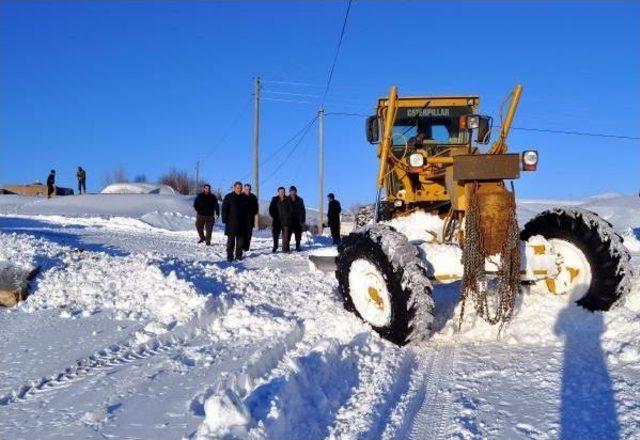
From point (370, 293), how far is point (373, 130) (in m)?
2.88

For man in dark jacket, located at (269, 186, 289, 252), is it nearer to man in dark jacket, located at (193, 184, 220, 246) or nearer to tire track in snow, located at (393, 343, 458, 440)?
man in dark jacket, located at (193, 184, 220, 246)

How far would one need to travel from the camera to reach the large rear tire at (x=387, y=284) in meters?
4.26

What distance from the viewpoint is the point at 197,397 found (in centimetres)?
326

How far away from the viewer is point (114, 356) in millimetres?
4113

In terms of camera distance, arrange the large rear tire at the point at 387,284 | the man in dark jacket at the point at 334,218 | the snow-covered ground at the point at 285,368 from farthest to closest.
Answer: the man in dark jacket at the point at 334,218 < the large rear tire at the point at 387,284 < the snow-covered ground at the point at 285,368

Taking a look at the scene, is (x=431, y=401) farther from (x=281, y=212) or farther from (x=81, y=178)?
(x=81, y=178)

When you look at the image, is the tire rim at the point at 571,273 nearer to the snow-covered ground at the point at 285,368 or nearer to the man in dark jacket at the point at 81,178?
the snow-covered ground at the point at 285,368

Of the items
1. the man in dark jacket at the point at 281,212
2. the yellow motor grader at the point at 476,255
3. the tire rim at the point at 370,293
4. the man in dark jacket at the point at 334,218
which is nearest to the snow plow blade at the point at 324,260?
the yellow motor grader at the point at 476,255

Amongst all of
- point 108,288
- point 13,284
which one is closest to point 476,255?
point 108,288

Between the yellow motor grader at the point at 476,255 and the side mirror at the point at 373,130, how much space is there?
0.90 m

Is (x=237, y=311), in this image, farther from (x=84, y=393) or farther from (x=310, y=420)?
(x=310, y=420)

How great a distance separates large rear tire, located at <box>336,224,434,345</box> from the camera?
4.26m

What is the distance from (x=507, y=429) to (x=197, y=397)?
1.79 metres

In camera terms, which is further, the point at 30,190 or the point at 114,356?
the point at 30,190
